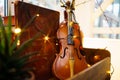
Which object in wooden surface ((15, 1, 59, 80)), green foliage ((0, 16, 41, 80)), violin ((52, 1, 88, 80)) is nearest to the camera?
green foliage ((0, 16, 41, 80))

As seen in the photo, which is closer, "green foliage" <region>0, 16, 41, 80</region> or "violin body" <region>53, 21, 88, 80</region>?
"green foliage" <region>0, 16, 41, 80</region>

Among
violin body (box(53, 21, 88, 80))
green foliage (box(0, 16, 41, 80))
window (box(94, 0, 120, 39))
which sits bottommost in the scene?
violin body (box(53, 21, 88, 80))

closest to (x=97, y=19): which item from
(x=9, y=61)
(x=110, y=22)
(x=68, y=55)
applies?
(x=110, y=22)

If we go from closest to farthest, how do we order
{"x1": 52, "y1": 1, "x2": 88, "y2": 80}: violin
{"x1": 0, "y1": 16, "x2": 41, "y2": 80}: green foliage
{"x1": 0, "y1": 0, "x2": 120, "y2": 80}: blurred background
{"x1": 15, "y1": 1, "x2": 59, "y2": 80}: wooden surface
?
{"x1": 0, "y1": 16, "x2": 41, "y2": 80}: green foliage < {"x1": 15, "y1": 1, "x2": 59, "y2": 80}: wooden surface < {"x1": 52, "y1": 1, "x2": 88, "y2": 80}: violin < {"x1": 0, "y1": 0, "x2": 120, "y2": 80}: blurred background

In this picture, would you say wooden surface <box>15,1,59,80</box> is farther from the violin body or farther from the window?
the window

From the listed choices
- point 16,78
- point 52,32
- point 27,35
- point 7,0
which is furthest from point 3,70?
point 7,0

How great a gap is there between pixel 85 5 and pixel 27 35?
1.65 m

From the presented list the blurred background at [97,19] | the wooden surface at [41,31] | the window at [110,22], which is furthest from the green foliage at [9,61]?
the window at [110,22]

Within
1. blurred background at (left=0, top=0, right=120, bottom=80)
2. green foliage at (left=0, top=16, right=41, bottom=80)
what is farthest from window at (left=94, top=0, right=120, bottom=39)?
green foliage at (left=0, top=16, right=41, bottom=80)

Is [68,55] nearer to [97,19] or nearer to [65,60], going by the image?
[65,60]

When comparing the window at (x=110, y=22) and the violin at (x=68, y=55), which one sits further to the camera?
the window at (x=110, y=22)

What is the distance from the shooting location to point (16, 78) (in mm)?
644

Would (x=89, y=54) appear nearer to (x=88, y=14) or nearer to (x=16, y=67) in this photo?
(x=88, y=14)

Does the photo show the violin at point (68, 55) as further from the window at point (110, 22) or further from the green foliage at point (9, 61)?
the window at point (110, 22)
